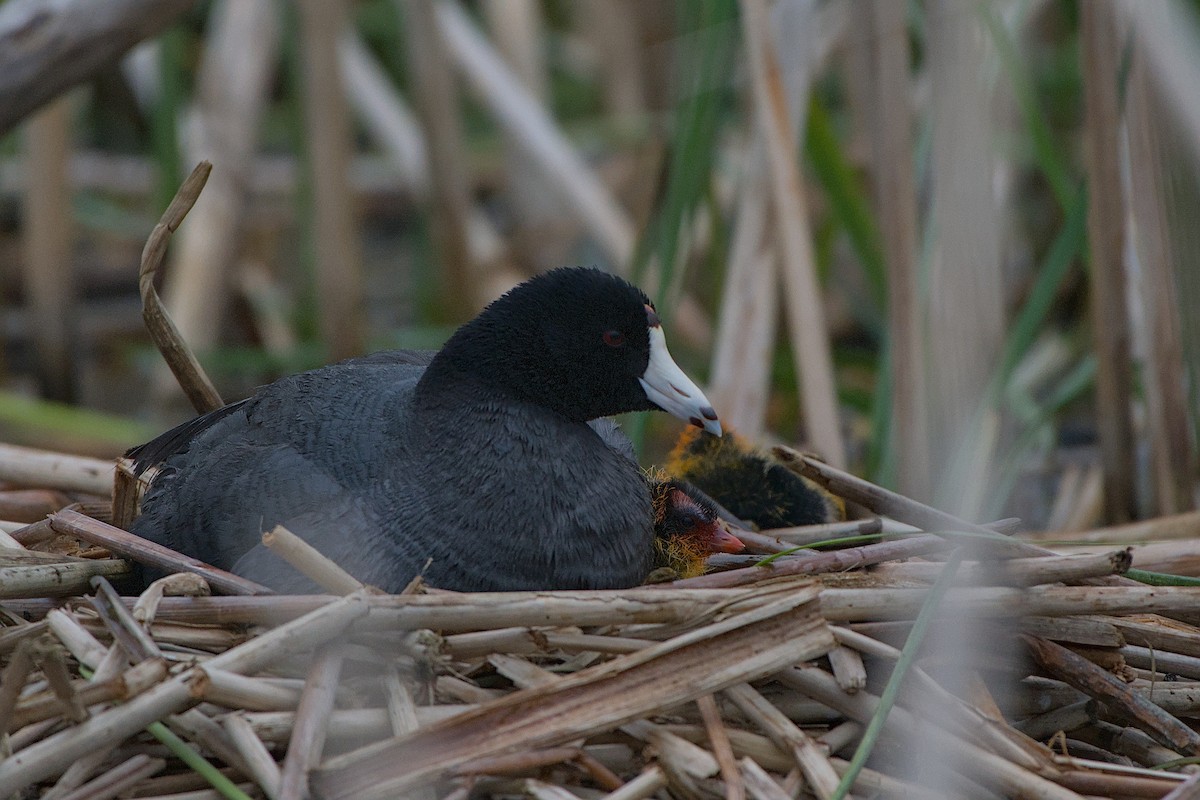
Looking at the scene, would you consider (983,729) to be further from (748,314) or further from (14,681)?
(748,314)

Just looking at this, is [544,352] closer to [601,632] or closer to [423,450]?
[423,450]

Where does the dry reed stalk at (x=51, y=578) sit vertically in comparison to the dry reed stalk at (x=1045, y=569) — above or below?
below

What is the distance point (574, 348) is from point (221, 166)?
8.30ft

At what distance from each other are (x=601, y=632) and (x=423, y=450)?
1.56ft

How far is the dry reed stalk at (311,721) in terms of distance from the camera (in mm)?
1532

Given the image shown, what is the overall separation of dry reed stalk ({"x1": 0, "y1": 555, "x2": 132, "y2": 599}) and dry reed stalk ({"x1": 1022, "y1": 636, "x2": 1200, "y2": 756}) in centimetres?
138

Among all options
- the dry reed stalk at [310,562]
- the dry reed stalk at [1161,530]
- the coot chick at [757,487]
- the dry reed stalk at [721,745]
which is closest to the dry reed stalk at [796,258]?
the coot chick at [757,487]

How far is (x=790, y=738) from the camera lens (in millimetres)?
1697

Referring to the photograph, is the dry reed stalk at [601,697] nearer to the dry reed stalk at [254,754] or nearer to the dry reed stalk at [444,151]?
the dry reed stalk at [254,754]

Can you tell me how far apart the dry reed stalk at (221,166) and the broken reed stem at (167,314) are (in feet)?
5.41

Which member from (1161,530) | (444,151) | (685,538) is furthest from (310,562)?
(444,151)

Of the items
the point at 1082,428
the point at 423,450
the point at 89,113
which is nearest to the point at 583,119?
the point at 89,113

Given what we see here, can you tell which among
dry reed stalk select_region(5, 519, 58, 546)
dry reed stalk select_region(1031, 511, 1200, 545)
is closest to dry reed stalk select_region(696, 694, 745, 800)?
dry reed stalk select_region(1031, 511, 1200, 545)

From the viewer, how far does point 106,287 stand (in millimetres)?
4930
